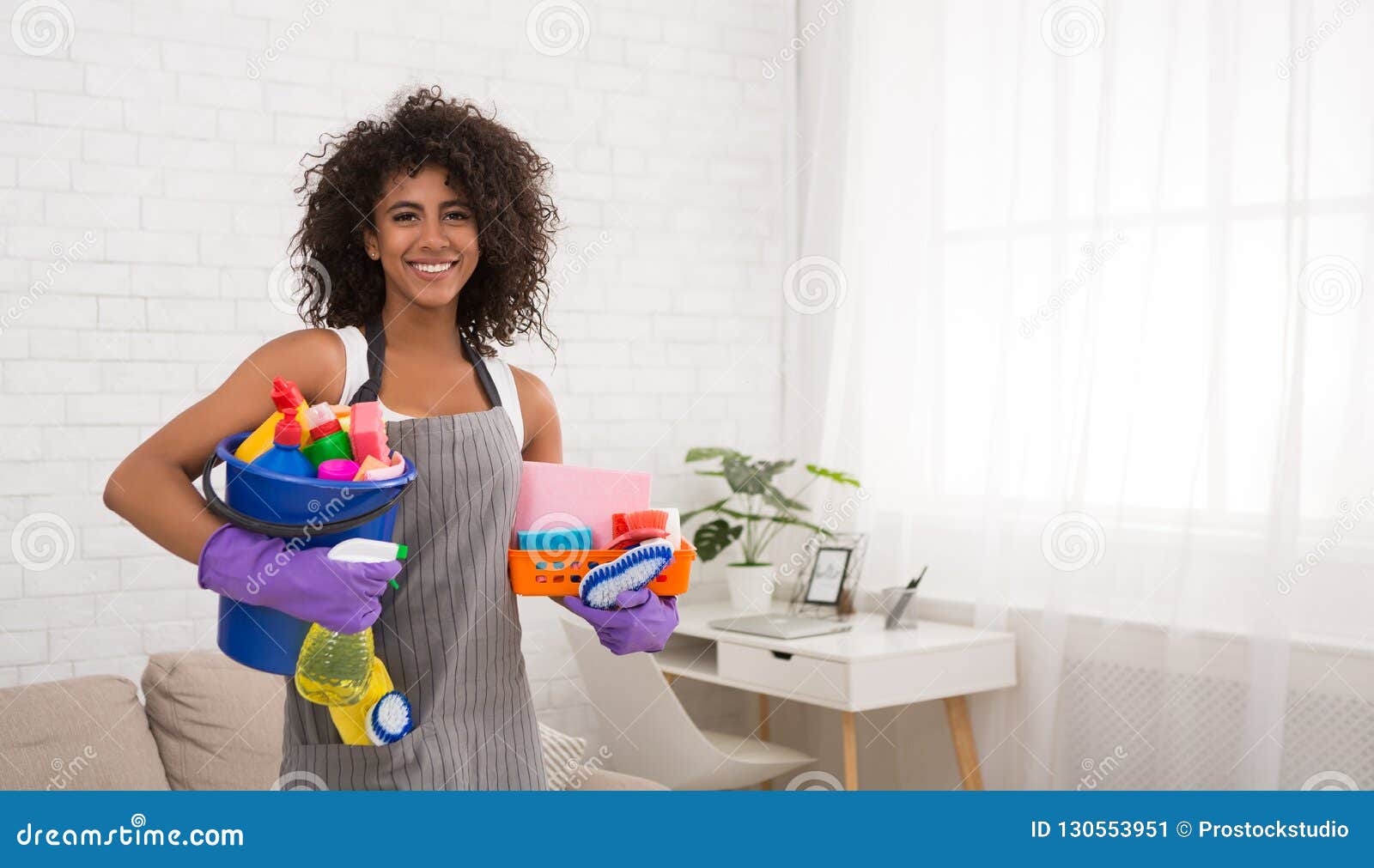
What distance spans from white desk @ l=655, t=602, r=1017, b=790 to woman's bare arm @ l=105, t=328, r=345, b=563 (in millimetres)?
1831

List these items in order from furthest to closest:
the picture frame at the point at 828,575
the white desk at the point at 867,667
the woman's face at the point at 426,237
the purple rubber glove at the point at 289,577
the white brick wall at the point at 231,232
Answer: the picture frame at the point at 828,575
the white desk at the point at 867,667
the white brick wall at the point at 231,232
the woman's face at the point at 426,237
the purple rubber glove at the point at 289,577

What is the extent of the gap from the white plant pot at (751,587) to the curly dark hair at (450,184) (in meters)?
1.86

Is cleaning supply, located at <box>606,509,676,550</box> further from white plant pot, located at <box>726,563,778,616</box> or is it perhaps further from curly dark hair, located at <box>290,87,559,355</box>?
white plant pot, located at <box>726,563,778,616</box>

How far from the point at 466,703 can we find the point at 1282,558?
1.88 metres

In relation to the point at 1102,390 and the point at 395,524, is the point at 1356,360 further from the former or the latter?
the point at 395,524

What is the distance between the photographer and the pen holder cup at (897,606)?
3260 millimetres

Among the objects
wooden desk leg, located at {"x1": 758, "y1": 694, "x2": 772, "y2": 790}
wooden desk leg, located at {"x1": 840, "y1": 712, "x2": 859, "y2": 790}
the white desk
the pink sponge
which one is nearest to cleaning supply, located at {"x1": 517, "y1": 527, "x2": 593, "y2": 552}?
the pink sponge

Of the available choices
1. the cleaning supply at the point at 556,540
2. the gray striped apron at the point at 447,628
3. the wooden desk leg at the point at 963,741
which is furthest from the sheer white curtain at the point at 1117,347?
the gray striped apron at the point at 447,628

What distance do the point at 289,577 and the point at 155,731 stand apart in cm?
167

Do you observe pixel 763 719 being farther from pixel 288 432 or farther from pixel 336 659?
pixel 288 432

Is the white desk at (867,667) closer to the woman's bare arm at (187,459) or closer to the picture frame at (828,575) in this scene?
the picture frame at (828,575)

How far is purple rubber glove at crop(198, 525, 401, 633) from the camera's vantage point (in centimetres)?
125

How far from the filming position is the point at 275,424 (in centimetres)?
129

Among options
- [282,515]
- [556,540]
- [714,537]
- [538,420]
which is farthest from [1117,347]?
[282,515]
